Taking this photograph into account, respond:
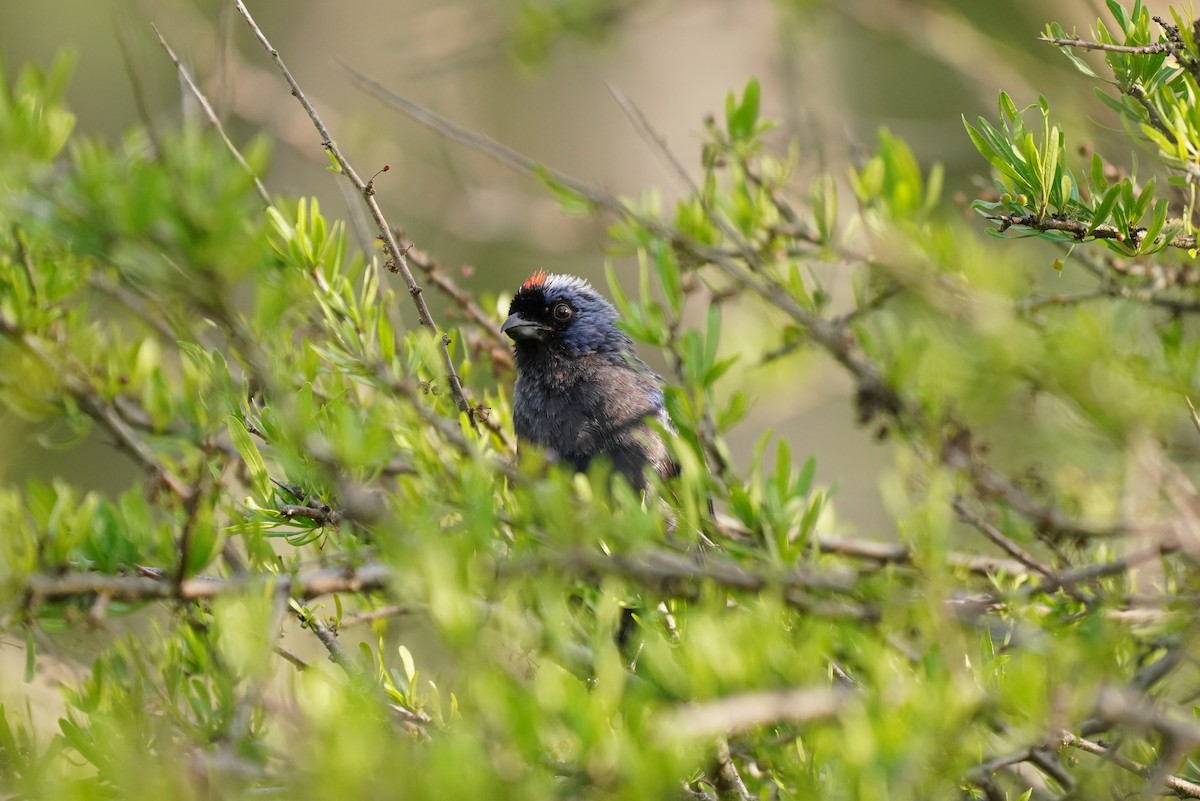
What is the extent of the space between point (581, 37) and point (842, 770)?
13.7 feet

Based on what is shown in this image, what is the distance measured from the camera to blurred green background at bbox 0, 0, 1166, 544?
169 inches

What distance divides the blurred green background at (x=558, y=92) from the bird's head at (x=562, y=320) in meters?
0.21

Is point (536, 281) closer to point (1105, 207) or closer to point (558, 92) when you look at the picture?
point (1105, 207)

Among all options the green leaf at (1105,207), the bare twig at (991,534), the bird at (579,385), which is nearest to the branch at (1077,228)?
the green leaf at (1105,207)

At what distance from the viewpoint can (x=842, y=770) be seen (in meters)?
1.29

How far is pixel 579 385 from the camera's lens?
416 cm

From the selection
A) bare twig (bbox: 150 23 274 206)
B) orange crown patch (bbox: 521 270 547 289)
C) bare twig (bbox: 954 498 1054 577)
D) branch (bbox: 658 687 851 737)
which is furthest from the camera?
orange crown patch (bbox: 521 270 547 289)

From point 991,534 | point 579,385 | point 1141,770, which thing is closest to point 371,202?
point 991,534

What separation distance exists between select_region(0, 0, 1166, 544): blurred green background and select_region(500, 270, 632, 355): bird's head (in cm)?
21

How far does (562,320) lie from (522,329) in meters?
0.32

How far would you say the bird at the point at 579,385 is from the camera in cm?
385

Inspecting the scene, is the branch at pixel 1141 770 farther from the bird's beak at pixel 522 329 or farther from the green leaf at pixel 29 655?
the bird's beak at pixel 522 329

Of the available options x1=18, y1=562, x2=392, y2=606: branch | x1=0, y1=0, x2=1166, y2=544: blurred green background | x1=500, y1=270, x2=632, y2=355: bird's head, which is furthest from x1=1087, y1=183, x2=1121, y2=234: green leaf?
x1=500, y1=270, x2=632, y2=355: bird's head

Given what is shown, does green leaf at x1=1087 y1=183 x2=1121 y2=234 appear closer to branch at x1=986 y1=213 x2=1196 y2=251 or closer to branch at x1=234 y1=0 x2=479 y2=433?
branch at x1=986 y1=213 x2=1196 y2=251
